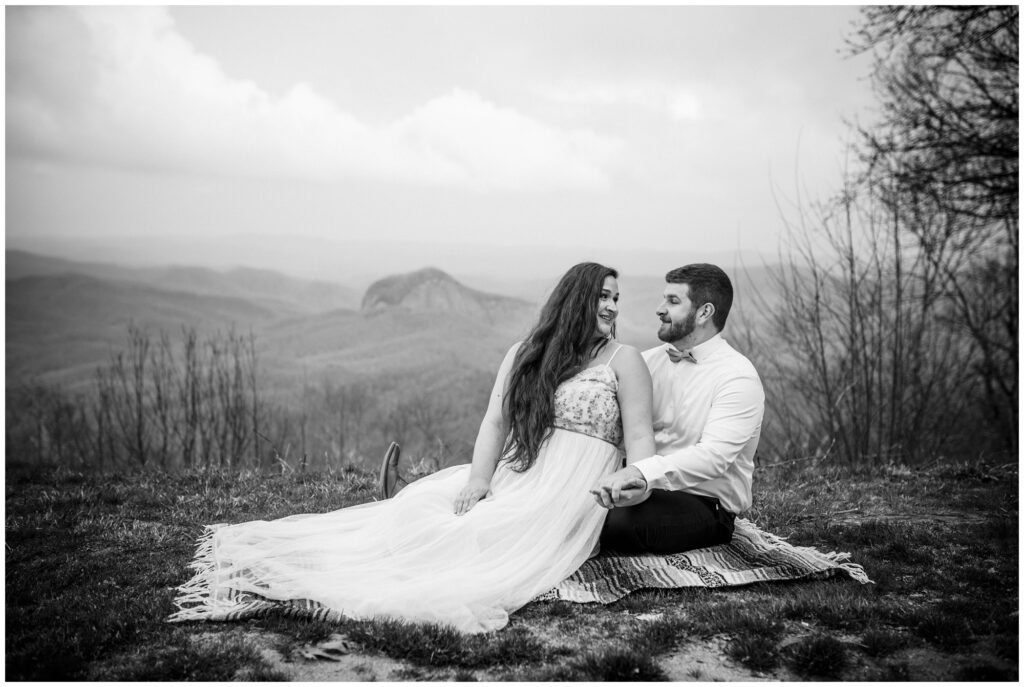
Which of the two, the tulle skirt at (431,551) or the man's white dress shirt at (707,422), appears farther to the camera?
the man's white dress shirt at (707,422)

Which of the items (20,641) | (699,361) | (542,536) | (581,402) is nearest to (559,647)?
(542,536)

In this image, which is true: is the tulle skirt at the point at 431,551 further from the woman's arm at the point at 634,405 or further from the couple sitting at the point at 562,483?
the woman's arm at the point at 634,405

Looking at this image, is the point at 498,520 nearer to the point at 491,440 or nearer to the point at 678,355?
the point at 491,440

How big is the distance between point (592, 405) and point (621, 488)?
1.85 ft

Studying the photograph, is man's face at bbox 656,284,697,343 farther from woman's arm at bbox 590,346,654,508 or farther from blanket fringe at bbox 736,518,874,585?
blanket fringe at bbox 736,518,874,585

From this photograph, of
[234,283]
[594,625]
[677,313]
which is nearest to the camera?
[594,625]

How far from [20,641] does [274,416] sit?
9365 millimetres

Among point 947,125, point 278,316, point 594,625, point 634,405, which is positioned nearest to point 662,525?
point 634,405

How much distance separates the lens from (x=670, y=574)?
360 centimetres

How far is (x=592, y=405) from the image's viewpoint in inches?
152

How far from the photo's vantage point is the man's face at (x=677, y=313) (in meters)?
4.05

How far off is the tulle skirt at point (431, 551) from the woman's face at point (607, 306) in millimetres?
589

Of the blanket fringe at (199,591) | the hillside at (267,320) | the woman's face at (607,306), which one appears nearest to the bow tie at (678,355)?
the woman's face at (607,306)

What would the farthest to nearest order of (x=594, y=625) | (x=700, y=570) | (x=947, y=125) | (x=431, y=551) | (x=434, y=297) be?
(x=434, y=297) → (x=947, y=125) → (x=700, y=570) → (x=431, y=551) → (x=594, y=625)
